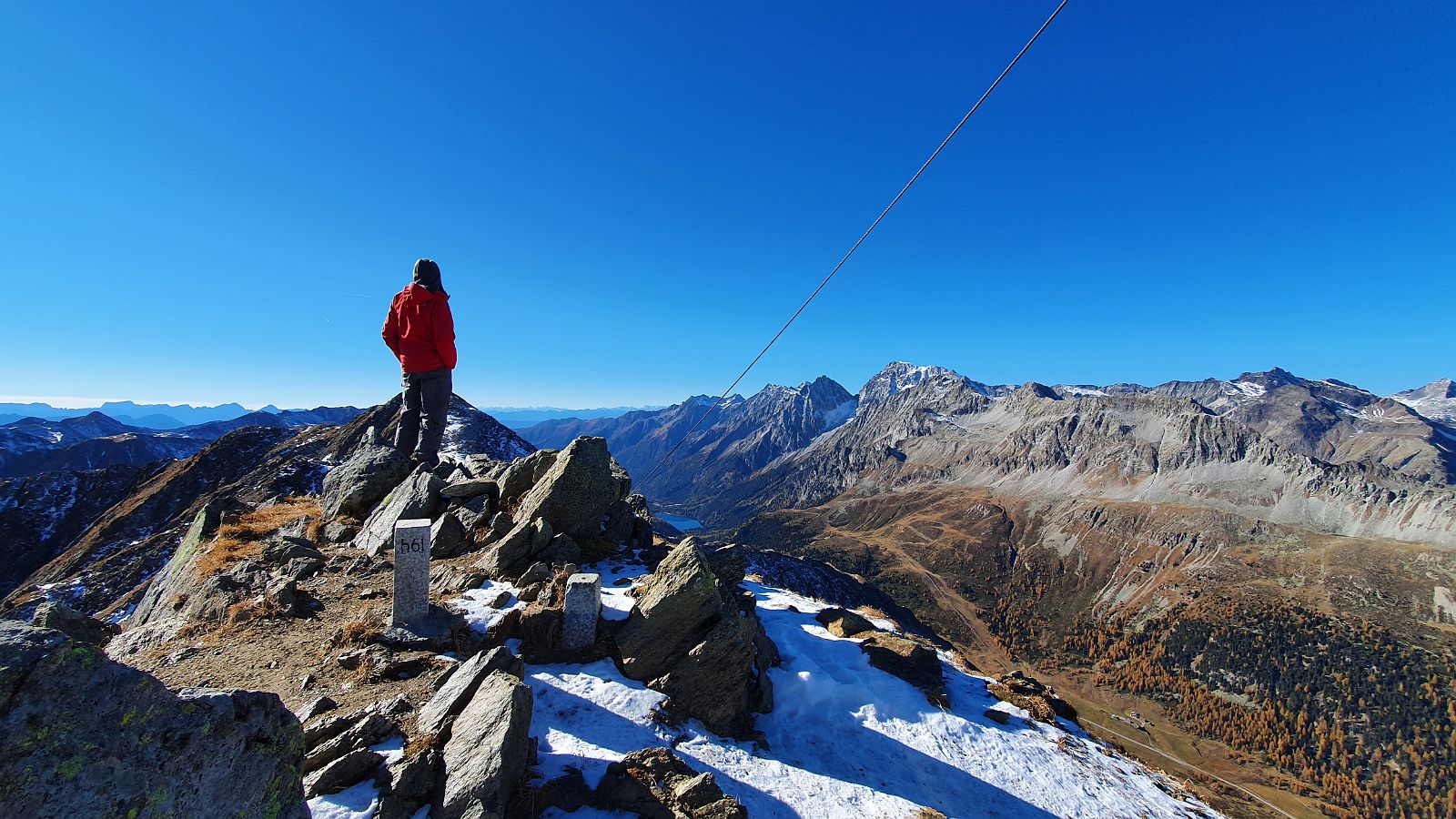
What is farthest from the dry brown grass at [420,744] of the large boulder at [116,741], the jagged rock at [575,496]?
the jagged rock at [575,496]

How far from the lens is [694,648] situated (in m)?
12.7

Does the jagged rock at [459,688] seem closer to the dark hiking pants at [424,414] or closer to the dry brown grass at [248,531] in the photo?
the dry brown grass at [248,531]

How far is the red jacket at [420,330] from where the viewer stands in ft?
58.5

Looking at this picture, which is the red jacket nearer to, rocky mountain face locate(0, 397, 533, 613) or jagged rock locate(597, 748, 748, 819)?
jagged rock locate(597, 748, 748, 819)

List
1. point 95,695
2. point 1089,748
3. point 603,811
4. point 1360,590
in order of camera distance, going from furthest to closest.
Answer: point 1360,590 < point 1089,748 < point 603,811 < point 95,695

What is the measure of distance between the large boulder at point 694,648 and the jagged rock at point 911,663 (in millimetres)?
5457

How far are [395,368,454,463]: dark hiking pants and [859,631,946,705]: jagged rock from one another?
59.1 feet

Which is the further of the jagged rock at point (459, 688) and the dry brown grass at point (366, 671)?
the dry brown grass at point (366, 671)

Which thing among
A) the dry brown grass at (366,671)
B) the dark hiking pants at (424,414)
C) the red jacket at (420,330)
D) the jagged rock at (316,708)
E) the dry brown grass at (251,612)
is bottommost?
the jagged rock at (316,708)

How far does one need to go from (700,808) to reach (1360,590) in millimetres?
215985

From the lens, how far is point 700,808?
8641 mm

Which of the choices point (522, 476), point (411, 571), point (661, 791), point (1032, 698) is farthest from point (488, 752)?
point (1032, 698)

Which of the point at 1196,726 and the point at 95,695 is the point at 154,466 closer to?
the point at 95,695

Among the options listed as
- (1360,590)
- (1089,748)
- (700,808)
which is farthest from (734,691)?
(1360,590)
